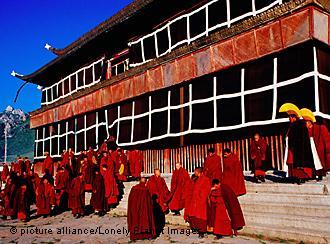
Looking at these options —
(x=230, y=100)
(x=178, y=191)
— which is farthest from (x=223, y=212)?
(x=230, y=100)

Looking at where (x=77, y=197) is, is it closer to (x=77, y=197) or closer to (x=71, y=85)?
(x=77, y=197)

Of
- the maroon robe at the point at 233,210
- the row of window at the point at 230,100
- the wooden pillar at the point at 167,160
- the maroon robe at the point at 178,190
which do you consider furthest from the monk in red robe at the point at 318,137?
the wooden pillar at the point at 167,160

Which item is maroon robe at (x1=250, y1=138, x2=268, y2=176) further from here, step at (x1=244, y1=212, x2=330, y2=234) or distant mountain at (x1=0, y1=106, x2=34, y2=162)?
distant mountain at (x1=0, y1=106, x2=34, y2=162)

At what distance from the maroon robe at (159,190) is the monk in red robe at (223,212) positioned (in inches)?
71.6

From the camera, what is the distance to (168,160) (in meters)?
11.6

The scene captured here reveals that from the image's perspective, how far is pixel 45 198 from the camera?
37.9ft

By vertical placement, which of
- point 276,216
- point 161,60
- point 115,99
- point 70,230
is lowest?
point 70,230

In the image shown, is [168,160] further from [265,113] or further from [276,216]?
[276,216]

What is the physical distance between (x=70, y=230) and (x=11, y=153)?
102719mm

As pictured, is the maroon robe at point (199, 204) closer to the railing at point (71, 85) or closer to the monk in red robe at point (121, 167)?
the monk in red robe at point (121, 167)

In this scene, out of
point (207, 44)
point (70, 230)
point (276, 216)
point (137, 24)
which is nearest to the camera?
point (276, 216)

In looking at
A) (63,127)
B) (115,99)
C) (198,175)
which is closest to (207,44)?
(198,175)

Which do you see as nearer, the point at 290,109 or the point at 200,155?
the point at 290,109

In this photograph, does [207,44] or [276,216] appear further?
[207,44]
